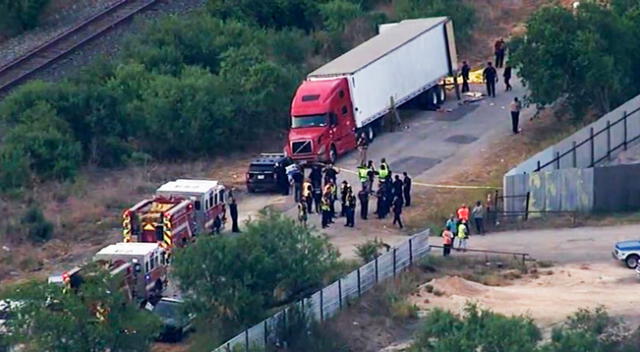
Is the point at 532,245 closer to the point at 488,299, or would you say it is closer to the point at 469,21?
the point at 488,299

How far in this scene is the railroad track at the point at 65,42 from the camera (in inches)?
2709

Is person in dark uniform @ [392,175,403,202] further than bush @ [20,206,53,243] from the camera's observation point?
Yes

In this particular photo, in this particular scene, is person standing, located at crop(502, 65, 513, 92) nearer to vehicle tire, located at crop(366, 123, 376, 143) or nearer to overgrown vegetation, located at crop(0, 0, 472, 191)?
vehicle tire, located at crop(366, 123, 376, 143)

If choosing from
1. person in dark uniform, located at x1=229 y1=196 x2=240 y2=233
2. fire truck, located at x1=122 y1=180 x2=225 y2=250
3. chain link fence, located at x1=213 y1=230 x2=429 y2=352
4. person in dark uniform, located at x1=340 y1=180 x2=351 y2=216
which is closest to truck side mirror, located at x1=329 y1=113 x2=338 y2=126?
person in dark uniform, located at x1=340 y1=180 x2=351 y2=216

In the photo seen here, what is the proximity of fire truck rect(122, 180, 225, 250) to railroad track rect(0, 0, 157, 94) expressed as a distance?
13.1m

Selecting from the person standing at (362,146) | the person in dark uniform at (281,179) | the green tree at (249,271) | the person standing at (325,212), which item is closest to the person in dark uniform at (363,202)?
the person standing at (325,212)

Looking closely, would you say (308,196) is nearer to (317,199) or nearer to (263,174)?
(317,199)

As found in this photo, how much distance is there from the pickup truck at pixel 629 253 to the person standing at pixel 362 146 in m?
10.7

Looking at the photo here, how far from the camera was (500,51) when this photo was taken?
7188 cm

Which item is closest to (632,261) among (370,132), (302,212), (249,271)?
(302,212)

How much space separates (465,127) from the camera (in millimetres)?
66812

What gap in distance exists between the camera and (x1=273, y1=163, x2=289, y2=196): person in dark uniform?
199 feet

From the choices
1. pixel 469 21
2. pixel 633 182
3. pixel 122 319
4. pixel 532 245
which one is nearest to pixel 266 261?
pixel 122 319

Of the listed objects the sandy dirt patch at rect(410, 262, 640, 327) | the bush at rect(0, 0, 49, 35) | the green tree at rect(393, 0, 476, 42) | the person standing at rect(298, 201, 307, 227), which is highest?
the bush at rect(0, 0, 49, 35)
